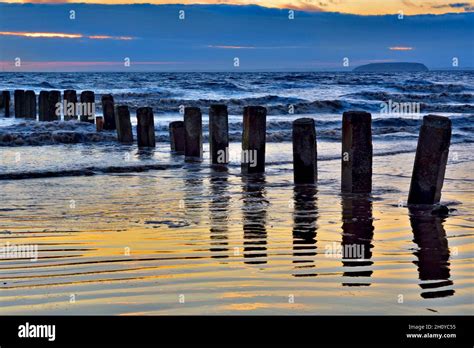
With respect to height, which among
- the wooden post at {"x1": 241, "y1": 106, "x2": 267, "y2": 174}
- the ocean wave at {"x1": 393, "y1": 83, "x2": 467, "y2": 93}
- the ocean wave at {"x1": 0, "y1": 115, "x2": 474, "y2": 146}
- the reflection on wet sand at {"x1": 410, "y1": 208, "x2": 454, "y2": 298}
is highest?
the ocean wave at {"x1": 393, "y1": 83, "x2": 467, "y2": 93}

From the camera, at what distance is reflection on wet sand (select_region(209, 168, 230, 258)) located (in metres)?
7.92

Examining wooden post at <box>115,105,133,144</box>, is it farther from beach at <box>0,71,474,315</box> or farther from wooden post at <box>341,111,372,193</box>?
wooden post at <box>341,111,372,193</box>

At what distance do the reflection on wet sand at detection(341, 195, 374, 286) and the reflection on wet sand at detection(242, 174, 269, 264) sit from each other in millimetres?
Result: 751

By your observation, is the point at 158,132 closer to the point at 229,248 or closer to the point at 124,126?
the point at 124,126

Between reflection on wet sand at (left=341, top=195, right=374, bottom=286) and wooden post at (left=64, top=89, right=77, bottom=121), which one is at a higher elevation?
wooden post at (left=64, top=89, right=77, bottom=121)

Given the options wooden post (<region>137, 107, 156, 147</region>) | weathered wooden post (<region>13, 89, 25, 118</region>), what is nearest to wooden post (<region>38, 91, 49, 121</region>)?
weathered wooden post (<region>13, 89, 25, 118</region>)

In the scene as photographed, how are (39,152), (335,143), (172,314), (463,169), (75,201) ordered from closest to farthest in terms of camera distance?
(172,314), (75,201), (463,169), (39,152), (335,143)

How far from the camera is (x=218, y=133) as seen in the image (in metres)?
15.3

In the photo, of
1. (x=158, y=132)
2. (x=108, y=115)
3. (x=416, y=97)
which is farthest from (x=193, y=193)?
(x=416, y=97)

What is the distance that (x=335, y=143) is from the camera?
22.0 m
